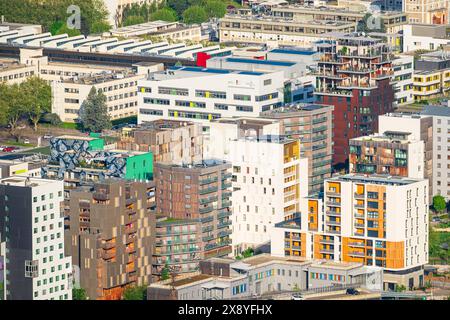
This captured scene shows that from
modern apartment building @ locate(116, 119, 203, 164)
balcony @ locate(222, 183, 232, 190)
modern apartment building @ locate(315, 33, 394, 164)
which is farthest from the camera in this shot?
modern apartment building @ locate(315, 33, 394, 164)

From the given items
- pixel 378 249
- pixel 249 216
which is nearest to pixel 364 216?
pixel 378 249

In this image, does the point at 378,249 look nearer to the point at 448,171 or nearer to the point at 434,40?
the point at 448,171

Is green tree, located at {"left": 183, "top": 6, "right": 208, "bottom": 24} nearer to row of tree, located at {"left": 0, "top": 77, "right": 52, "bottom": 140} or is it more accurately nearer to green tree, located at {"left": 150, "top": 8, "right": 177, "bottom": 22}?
green tree, located at {"left": 150, "top": 8, "right": 177, "bottom": 22}

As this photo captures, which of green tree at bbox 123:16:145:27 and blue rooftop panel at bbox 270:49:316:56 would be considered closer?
blue rooftop panel at bbox 270:49:316:56

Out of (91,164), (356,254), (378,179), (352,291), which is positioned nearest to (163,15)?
(91,164)

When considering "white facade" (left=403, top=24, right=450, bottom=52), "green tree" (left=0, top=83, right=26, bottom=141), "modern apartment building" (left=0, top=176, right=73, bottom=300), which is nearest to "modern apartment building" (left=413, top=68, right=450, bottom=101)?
"white facade" (left=403, top=24, right=450, bottom=52)
